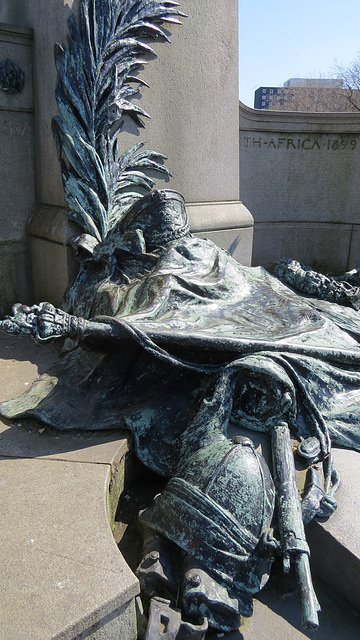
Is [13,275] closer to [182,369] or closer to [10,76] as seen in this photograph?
[10,76]

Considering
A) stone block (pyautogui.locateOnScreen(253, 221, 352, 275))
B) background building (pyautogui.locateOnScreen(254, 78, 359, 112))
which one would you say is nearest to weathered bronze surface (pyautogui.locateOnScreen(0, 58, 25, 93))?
stone block (pyautogui.locateOnScreen(253, 221, 352, 275))

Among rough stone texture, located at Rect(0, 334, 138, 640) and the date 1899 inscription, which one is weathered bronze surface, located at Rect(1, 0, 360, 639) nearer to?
rough stone texture, located at Rect(0, 334, 138, 640)

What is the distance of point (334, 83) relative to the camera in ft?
99.1

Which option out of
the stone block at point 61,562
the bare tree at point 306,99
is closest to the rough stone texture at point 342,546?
the stone block at point 61,562

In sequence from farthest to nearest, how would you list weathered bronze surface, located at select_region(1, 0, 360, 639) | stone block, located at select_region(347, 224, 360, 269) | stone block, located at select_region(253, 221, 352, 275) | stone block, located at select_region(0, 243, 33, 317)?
stone block, located at select_region(253, 221, 352, 275), stone block, located at select_region(347, 224, 360, 269), stone block, located at select_region(0, 243, 33, 317), weathered bronze surface, located at select_region(1, 0, 360, 639)

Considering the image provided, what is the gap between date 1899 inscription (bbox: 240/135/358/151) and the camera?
677cm

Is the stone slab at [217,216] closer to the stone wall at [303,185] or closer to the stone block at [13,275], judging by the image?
the stone block at [13,275]

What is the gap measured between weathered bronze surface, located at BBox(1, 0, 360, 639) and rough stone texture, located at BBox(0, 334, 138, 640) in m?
0.14

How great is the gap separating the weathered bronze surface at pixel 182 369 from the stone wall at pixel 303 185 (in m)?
2.99

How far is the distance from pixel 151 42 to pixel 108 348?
9.66 feet

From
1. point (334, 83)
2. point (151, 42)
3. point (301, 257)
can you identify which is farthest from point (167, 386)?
point (334, 83)

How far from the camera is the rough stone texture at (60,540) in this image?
1587 mm

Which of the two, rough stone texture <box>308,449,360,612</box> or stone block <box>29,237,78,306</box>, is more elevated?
stone block <box>29,237,78,306</box>

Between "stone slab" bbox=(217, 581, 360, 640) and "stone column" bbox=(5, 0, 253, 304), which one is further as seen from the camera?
"stone column" bbox=(5, 0, 253, 304)
